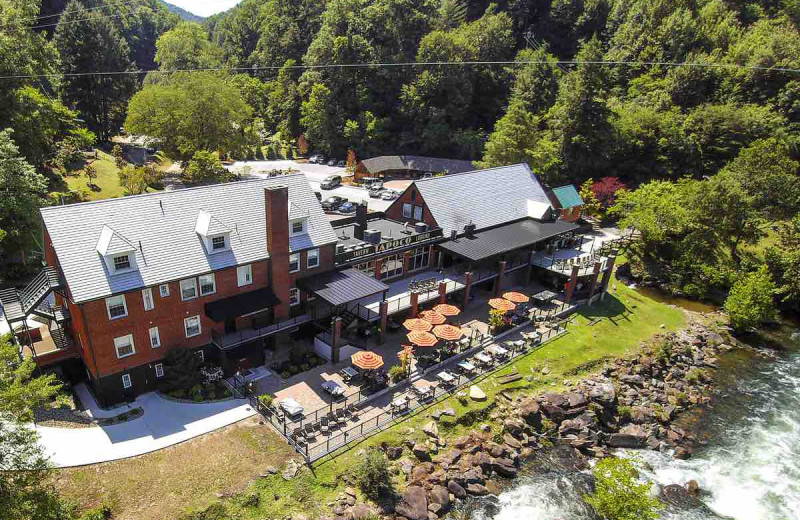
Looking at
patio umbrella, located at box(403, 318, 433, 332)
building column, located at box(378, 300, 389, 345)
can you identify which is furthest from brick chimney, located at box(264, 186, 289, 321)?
patio umbrella, located at box(403, 318, 433, 332)

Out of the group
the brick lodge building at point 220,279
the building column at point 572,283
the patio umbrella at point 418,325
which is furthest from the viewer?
the building column at point 572,283

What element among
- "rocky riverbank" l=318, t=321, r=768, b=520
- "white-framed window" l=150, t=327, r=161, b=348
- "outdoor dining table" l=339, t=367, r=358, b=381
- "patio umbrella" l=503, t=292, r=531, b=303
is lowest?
"rocky riverbank" l=318, t=321, r=768, b=520

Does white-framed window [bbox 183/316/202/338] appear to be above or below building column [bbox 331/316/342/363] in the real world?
above

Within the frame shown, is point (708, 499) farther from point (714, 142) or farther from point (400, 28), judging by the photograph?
point (400, 28)

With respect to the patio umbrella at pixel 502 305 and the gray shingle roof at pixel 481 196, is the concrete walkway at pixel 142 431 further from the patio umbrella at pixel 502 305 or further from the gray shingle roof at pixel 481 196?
the gray shingle roof at pixel 481 196

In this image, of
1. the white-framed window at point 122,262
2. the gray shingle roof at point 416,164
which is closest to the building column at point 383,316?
the white-framed window at point 122,262

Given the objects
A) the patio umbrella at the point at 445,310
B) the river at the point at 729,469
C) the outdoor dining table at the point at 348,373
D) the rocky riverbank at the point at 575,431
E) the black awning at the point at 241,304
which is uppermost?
the black awning at the point at 241,304

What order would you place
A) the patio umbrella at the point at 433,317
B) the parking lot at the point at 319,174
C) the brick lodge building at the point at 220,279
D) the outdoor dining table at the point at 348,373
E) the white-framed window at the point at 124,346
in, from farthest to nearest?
the parking lot at the point at 319,174
the patio umbrella at the point at 433,317
the outdoor dining table at the point at 348,373
the white-framed window at the point at 124,346
the brick lodge building at the point at 220,279

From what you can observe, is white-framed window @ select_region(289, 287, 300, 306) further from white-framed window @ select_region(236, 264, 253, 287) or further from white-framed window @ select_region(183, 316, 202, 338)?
white-framed window @ select_region(183, 316, 202, 338)
